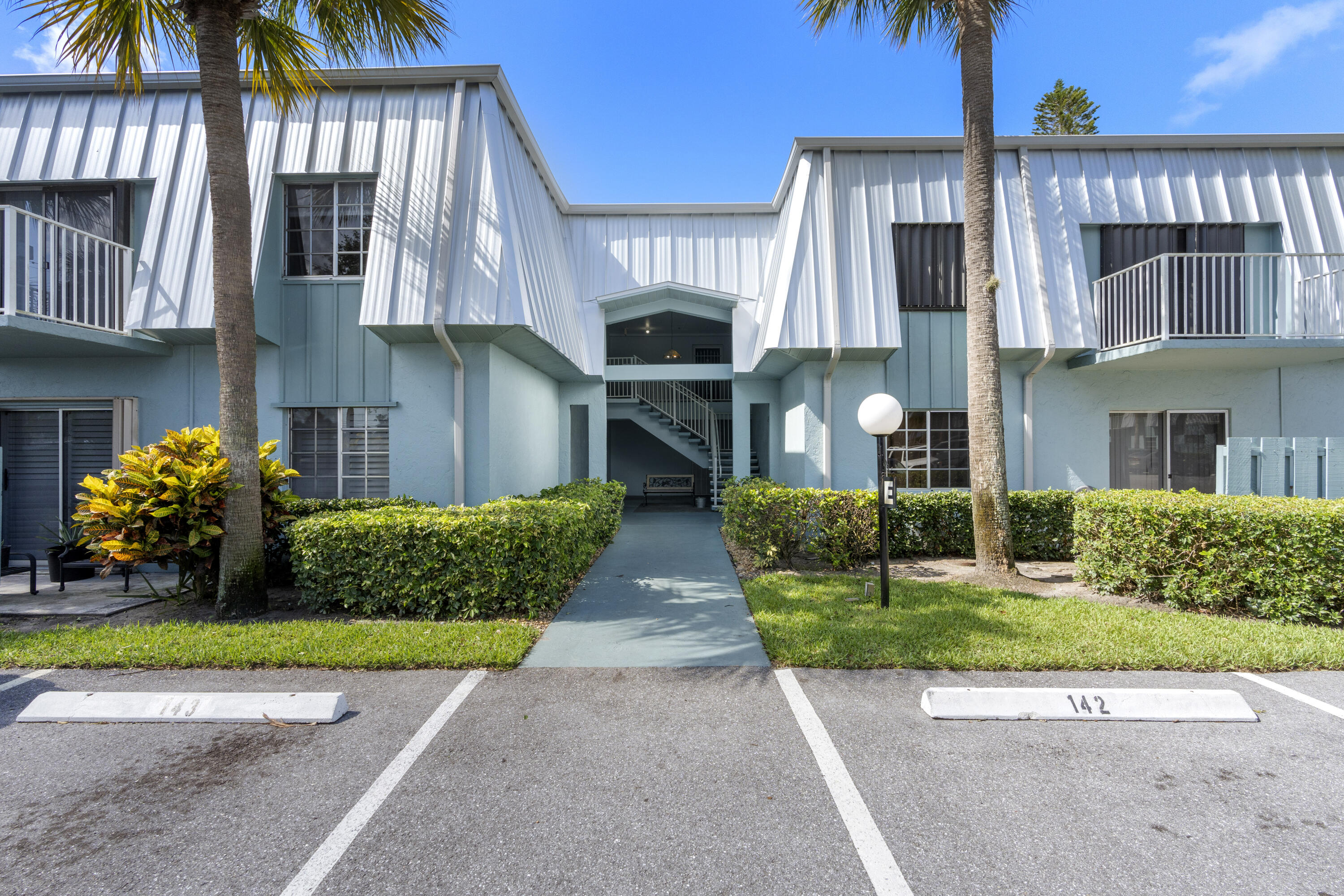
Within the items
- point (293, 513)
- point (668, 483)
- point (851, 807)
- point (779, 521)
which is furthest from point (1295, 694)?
point (668, 483)

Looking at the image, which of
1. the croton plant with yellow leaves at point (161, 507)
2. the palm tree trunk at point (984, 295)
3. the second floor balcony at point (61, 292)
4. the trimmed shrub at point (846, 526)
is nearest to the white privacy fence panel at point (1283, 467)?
the palm tree trunk at point (984, 295)

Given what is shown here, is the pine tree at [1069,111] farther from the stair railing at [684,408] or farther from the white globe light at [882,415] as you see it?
the white globe light at [882,415]

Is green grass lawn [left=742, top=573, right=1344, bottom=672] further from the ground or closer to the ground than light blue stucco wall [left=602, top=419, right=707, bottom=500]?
closer to the ground

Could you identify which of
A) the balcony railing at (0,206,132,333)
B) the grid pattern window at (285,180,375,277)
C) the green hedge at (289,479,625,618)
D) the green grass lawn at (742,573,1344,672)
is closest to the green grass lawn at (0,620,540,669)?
the green hedge at (289,479,625,618)

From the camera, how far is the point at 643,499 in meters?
17.0

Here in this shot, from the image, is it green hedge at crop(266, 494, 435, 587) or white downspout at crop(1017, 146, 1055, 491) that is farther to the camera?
white downspout at crop(1017, 146, 1055, 491)

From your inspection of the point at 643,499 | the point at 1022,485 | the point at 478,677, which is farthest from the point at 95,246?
the point at 1022,485

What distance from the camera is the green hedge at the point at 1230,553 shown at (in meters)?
5.02

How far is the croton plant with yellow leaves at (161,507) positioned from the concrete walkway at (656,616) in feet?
11.5

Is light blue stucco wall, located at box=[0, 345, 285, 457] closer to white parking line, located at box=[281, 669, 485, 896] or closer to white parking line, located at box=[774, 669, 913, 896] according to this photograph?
white parking line, located at box=[281, 669, 485, 896]

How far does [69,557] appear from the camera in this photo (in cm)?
664

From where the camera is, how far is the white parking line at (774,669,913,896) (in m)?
2.17

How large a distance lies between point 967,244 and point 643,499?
11981 millimetres

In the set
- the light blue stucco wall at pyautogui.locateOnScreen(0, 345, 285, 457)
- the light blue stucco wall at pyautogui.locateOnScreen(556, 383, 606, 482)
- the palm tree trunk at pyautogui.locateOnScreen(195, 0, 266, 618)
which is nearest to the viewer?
the palm tree trunk at pyautogui.locateOnScreen(195, 0, 266, 618)
